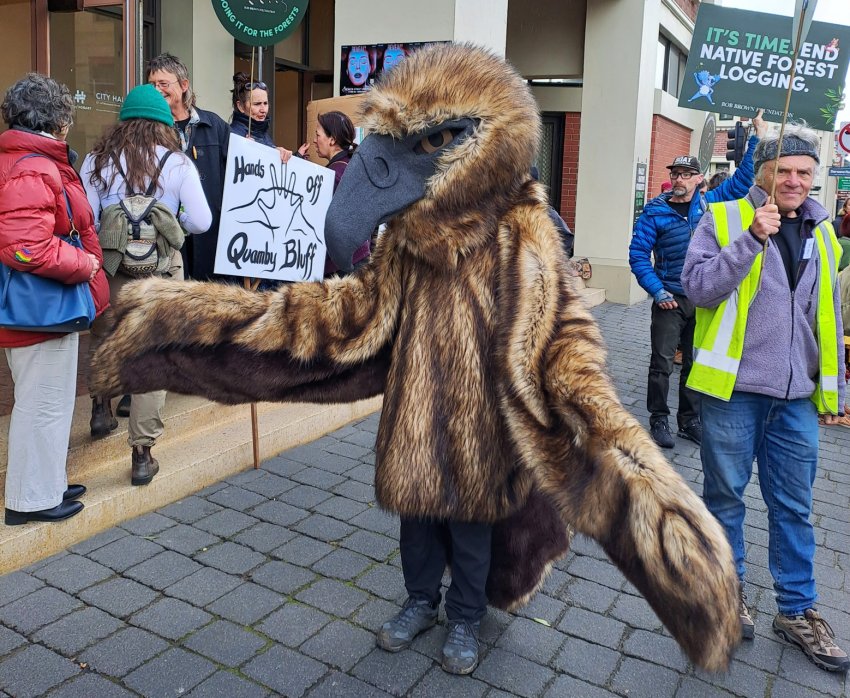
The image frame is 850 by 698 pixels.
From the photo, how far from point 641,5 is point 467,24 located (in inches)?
212

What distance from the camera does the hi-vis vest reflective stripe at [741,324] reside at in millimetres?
3152

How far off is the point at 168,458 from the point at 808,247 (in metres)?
3.54

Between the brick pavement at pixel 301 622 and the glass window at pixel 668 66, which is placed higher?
the glass window at pixel 668 66

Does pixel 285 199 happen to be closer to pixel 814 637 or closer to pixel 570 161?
pixel 814 637

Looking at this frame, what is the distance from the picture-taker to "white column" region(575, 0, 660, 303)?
12.2 m

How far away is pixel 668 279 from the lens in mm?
6242

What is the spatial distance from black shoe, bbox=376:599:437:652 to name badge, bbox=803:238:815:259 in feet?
6.85

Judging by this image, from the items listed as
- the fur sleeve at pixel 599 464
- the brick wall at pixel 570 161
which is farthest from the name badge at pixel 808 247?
the brick wall at pixel 570 161

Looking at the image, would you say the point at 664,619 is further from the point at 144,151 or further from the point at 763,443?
the point at 144,151

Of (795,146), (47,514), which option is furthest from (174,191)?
(795,146)

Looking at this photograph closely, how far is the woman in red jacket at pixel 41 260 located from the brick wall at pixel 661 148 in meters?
11.8

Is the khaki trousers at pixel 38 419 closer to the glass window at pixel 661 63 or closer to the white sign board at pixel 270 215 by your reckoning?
the white sign board at pixel 270 215

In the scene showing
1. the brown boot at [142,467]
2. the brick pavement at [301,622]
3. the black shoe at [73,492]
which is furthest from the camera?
the brown boot at [142,467]

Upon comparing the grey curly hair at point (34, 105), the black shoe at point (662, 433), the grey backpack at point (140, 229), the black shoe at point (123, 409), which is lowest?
the black shoe at point (662, 433)
